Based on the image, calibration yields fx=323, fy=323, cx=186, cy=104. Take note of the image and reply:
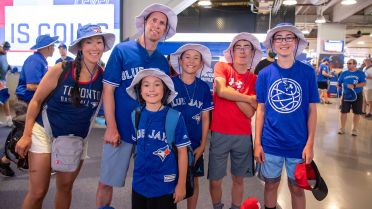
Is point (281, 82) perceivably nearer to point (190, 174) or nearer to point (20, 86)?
point (190, 174)

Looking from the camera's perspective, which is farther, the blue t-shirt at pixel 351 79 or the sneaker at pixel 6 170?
the blue t-shirt at pixel 351 79

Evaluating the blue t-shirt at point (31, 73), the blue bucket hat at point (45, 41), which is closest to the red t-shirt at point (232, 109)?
the blue bucket hat at point (45, 41)

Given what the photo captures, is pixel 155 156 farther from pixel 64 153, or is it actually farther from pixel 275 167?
pixel 275 167

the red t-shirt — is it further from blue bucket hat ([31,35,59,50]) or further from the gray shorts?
blue bucket hat ([31,35,59,50])

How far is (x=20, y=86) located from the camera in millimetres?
3990

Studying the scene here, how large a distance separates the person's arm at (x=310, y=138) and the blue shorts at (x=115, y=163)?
1.13 m

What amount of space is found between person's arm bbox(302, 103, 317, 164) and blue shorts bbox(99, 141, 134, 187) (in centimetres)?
113

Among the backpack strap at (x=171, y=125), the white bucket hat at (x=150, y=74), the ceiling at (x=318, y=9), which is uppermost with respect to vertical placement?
the ceiling at (x=318, y=9)

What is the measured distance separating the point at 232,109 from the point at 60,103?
117 cm

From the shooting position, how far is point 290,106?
211cm

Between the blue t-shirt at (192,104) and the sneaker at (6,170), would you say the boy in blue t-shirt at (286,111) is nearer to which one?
the blue t-shirt at (192,104)

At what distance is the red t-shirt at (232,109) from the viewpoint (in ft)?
7.71

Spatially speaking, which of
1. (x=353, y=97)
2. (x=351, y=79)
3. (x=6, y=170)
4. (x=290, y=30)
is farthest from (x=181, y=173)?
(x=351, y=79)

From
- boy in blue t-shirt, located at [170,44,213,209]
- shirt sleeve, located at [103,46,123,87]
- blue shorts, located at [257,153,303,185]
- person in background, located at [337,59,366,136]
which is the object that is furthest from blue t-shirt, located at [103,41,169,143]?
person in background, located at [337,59,366,136]
